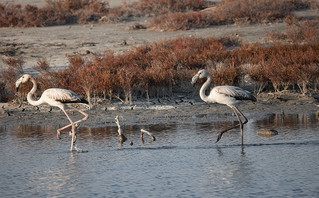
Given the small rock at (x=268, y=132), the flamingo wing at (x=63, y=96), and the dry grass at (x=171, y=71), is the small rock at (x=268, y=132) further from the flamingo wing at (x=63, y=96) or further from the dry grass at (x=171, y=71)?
the flamingo wing at (x=63, y=96)

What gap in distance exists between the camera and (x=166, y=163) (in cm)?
861

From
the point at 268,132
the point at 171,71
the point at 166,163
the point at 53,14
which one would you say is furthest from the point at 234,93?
the point at 53,14

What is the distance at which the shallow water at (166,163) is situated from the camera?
730 centimetres

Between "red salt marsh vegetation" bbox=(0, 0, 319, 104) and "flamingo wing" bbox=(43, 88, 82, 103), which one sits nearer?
"flamingo wing" bbox=(43, 88, 82, 103)

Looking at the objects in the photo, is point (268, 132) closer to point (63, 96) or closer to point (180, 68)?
point (63, 96)

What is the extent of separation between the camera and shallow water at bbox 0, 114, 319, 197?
287 inches

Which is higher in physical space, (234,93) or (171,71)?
(171,71)

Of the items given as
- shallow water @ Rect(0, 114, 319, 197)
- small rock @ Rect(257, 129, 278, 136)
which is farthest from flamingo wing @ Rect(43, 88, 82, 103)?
small rock @ Rect(257, 129, 278, 136)

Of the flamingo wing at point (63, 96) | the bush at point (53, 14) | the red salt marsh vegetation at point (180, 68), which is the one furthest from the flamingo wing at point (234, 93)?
the bush at point (53, 14)

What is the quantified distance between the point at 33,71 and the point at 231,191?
923 cm

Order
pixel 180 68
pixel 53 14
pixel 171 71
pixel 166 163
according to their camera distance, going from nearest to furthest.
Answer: pixel 166 163 < pixel 171 71 < pixel 180 68 < pixel 53 14

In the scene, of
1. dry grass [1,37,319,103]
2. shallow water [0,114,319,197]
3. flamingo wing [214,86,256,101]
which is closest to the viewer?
shallow water [0,114,319,197]

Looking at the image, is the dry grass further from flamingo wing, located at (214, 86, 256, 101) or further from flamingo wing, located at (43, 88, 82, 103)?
flamingo wing, located at (214, 86, 256, 101)

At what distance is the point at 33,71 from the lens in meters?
15.0
